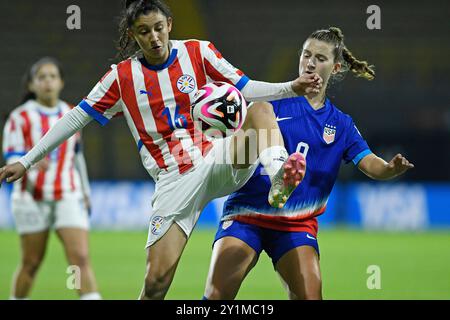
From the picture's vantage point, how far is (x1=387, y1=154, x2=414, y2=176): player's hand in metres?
4.14

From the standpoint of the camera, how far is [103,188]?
13102 millimetres

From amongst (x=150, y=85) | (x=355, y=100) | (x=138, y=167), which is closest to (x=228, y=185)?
(x=150, y=85)

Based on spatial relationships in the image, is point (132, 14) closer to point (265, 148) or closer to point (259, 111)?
point (259, 111)

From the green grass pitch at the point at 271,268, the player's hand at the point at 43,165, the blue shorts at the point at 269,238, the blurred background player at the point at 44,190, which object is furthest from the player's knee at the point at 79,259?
the blue shorts at the point at 269,238

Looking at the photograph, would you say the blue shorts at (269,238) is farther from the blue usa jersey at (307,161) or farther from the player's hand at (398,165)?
the player's hand at (398,165)

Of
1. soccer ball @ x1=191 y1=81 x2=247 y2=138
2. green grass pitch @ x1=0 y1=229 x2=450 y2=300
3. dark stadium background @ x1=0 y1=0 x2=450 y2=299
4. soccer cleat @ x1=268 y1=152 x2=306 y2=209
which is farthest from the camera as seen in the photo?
dark stadium background @ x1=0 y1=0 x2=450 y2=299

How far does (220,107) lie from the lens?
4055 millimetres

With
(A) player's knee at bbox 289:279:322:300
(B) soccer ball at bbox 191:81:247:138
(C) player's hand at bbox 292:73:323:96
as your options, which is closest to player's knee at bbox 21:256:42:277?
(B) soccer ball at bbox 191:81:247:138

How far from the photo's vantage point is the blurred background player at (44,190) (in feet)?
20.1

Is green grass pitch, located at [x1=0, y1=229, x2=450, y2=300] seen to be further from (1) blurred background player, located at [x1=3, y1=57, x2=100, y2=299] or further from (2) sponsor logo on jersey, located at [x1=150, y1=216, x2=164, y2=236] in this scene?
(2) sponsor logo on jersey, located at [x1=150, y1=216, x2=164, y2=236]

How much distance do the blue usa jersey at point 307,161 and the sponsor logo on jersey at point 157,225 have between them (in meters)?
0.42

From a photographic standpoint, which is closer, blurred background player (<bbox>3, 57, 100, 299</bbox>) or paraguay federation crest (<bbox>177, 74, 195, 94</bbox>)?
paraguay federation crest (<bbox>177, 74, 195, 94</bbox>)

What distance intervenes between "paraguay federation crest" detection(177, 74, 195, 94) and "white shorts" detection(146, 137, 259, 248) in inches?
13.1

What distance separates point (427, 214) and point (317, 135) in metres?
9.33
